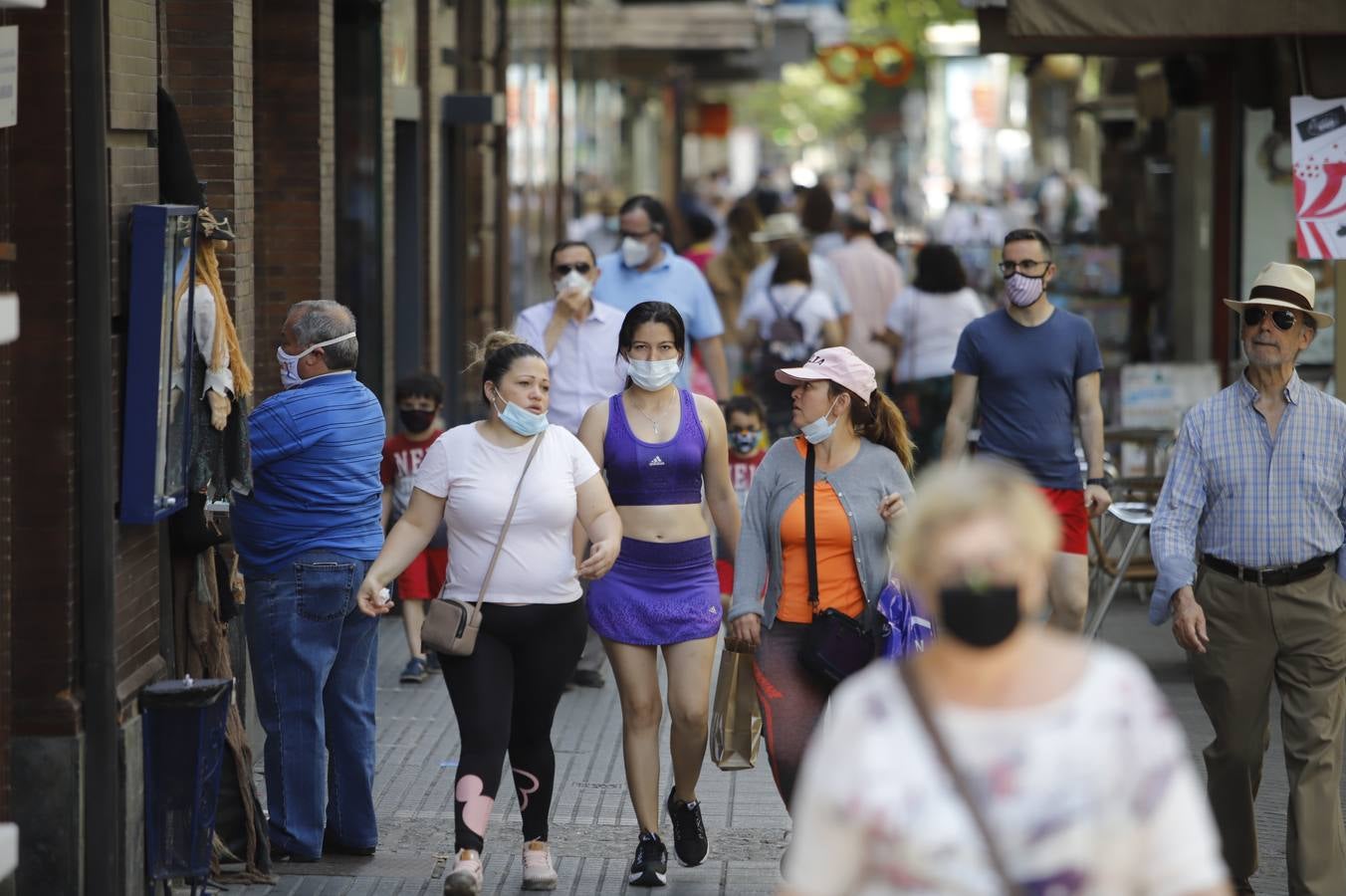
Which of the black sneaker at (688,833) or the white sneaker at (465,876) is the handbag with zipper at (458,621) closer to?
the white sneaker at (465,876)

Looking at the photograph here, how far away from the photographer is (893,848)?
10.3ft

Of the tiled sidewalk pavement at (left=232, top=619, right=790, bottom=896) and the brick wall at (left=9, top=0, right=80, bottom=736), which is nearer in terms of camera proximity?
the brick wall at (left=9, top=0, right=80, bottom=736)

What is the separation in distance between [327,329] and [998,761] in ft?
14.1

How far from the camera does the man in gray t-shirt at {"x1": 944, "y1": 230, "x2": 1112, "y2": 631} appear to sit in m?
8.54

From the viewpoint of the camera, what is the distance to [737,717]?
682 centimetres

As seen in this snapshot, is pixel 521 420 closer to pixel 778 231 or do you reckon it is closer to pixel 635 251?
pixel 635 251

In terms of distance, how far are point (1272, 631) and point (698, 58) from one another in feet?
83.7

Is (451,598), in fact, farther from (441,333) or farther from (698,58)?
(698,58)

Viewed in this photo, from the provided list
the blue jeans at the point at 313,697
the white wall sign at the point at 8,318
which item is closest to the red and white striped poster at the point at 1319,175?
the blue jeans at the point at 313,697

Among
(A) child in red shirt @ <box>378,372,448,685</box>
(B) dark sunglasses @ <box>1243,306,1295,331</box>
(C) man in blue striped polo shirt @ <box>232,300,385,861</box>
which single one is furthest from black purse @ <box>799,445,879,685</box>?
(A) child in red shirt @ <box>378,372,448,685</box>

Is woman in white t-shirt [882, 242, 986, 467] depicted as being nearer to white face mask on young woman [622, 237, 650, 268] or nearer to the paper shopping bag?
white face mask on young woman [622, 237, 650, 268]

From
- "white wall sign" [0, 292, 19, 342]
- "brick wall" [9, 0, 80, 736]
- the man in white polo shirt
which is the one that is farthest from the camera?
the man in white polo shirt

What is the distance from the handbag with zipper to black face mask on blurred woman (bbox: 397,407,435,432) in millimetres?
3157

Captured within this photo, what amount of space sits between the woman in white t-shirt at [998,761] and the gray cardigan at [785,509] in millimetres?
3069
